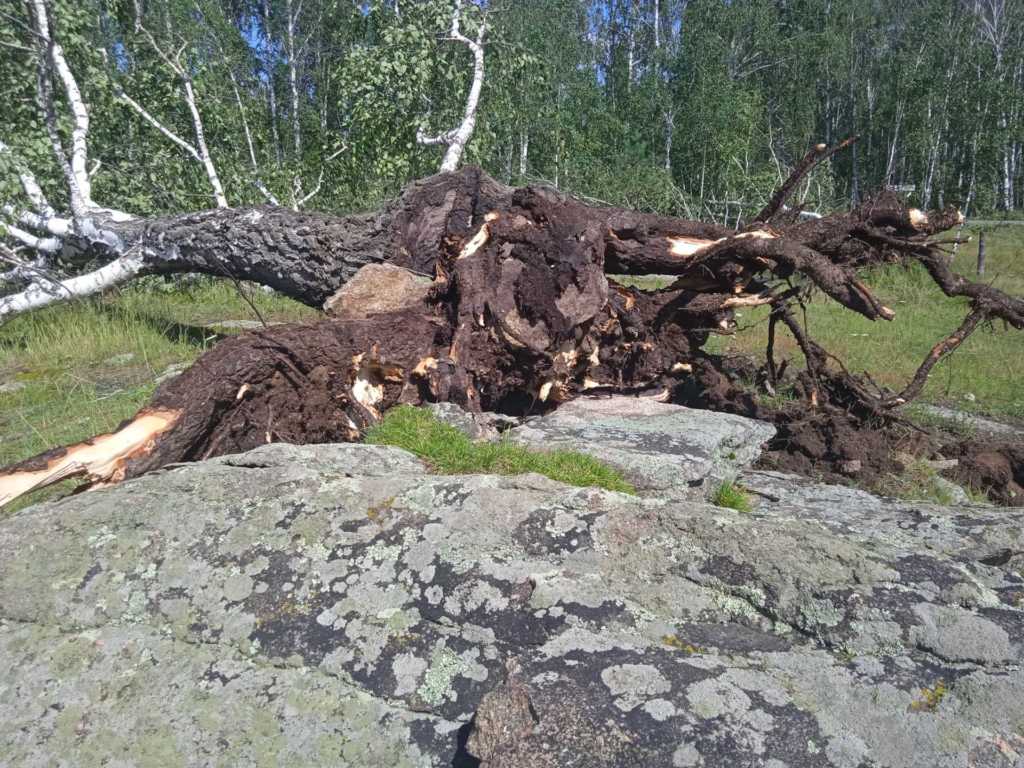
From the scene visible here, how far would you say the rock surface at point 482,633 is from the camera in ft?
6.07

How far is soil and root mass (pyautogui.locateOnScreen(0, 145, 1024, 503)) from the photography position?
4.54 meters

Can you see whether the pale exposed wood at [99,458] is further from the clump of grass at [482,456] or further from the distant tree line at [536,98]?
the distant tree line at [536,98]

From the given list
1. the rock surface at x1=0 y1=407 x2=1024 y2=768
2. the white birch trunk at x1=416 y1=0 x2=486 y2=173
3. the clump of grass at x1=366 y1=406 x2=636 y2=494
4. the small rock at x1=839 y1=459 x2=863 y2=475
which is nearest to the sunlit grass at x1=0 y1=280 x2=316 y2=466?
the clump of grass at x1=366 y1=406 x2=636 y2=494

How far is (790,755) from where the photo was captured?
1.76 m

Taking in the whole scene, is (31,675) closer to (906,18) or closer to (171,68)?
(171,68)

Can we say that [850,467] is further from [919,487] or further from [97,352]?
[97,352]

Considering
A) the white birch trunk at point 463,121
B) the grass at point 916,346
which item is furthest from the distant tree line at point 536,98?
the grass at point 916,346

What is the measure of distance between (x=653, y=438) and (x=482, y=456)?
1.10m

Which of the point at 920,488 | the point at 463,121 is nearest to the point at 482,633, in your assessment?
the point at 920,488

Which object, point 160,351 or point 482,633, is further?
point 160,351

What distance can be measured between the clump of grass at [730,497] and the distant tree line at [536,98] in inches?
121

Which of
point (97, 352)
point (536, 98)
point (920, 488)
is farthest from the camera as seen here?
point (536, 98)

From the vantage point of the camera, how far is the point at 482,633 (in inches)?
88.0

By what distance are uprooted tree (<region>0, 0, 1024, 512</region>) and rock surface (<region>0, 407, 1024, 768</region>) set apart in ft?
5.37
